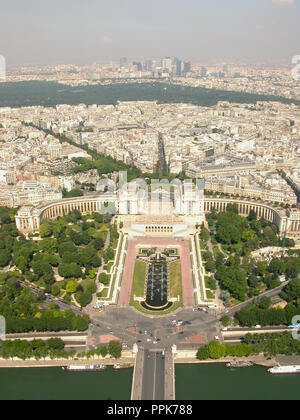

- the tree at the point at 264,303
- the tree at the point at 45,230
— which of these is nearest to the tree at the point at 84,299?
the tree at the point at 45,230

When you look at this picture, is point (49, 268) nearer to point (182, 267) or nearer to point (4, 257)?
point (4, 257)

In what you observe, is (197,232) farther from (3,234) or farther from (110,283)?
(3,234)

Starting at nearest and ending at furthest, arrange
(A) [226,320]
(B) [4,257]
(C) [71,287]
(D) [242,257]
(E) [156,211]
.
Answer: (A) [226,320] → (C) [71,287] → (B) [4,257] → (D) [242,257] → (E) [156,211]

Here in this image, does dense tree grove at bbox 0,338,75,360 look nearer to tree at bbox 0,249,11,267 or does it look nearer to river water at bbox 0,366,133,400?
river water at bbox 0,366,133,400

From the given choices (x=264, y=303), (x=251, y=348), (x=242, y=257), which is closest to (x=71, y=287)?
(x=251, y=348)

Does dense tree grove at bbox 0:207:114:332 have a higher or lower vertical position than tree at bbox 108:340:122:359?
higher

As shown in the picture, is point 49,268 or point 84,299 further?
point 49,268

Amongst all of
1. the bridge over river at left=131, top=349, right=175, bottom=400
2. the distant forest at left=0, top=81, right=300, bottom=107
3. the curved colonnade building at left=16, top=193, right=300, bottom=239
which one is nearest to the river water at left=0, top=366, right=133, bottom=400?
the bridge over river at left=131, top=349, right=175, bottom=400
